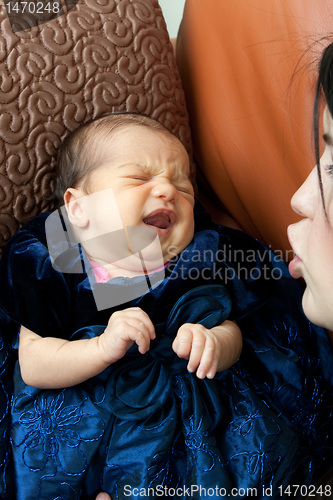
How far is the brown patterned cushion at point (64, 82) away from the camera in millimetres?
861

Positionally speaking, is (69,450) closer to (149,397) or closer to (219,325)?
(149,397)

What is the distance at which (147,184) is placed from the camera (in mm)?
825

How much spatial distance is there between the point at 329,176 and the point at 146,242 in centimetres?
32

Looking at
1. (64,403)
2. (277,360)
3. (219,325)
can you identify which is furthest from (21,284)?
(277,360)

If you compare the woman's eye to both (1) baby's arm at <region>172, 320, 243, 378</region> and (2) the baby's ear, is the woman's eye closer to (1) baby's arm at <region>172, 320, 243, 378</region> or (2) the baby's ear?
(2) the baby's ear

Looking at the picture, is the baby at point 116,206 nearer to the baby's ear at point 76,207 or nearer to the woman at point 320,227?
the baby's ear at point 76,207

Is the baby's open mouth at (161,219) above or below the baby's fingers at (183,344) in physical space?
above

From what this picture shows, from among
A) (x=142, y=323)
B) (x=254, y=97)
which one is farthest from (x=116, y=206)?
(x=254, y=97)

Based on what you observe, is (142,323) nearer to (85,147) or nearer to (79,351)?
(79,351)

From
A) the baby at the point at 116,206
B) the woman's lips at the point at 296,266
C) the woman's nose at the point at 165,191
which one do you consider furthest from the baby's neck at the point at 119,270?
the woman's lips at the point at 296,266

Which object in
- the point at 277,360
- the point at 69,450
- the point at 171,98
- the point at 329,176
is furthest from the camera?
the point at 171,98

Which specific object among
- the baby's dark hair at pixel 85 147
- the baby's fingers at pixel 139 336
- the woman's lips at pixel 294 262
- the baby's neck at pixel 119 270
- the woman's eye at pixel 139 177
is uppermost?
the baby's dark hair at pixel 85 147

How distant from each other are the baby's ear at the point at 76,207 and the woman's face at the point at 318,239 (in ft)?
1.15

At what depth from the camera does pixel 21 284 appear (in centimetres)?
79
